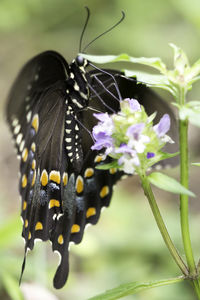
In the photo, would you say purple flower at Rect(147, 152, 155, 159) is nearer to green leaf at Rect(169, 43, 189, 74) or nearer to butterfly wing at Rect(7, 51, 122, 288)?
green leaf at Rect(169, 43, 189, 74)

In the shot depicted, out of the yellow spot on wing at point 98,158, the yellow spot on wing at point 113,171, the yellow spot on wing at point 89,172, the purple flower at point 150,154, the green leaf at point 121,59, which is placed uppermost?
the green leaf at point 121,59

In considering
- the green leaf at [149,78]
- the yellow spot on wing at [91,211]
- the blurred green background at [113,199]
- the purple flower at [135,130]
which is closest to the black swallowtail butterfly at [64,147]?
the yellow spot on wing at [91,211]

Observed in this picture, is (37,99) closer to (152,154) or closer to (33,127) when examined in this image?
(33,127)

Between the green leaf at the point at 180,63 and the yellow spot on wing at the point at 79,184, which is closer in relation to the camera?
the green leaf at the point at 180,63

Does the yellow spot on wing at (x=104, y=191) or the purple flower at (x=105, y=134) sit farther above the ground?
the purple flower at (x=105, y=134)

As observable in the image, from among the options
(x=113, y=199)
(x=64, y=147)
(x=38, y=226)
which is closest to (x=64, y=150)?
(x=64, y=147)

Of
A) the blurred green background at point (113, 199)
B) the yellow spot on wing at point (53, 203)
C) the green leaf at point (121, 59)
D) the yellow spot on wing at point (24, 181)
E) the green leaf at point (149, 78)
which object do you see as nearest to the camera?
the green leaf at point (121, 59)

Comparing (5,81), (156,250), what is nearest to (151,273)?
(156,250)

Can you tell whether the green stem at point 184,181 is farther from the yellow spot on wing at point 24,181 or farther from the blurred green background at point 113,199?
the yellow spot on wing at point 24,181
